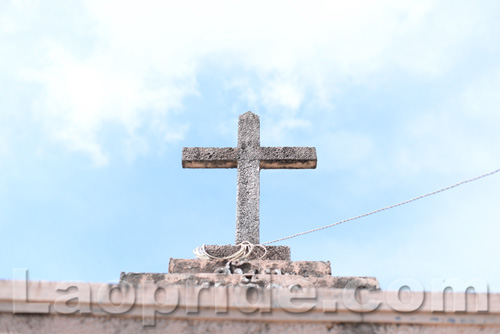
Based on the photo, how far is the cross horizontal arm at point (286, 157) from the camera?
6113mm

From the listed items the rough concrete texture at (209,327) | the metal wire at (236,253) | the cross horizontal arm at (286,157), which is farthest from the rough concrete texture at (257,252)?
the rough concrete texture at (209,327)

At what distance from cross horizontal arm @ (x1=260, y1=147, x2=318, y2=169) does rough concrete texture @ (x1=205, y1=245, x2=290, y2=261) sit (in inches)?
43.6

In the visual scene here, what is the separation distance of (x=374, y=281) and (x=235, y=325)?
1.97 metres

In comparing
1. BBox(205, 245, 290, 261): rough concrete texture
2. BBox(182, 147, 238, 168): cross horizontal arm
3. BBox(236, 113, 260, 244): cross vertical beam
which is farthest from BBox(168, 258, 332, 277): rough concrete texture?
BBox(182, 147, 238, 168): cross horizontal arm

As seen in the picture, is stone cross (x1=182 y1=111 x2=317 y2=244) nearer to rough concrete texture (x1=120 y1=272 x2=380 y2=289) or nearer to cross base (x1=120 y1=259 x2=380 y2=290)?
cross base (x1=120 y1=259 x2=380 y2=290)

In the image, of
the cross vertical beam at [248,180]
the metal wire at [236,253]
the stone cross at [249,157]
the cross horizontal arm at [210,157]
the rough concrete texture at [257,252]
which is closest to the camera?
the metal wire at [236,253]

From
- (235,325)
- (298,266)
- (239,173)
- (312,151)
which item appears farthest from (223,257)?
(235,325)

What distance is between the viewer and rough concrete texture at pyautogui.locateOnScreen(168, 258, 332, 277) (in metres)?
4.69

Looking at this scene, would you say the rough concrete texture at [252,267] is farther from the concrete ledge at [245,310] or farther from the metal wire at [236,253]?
the concrete ledge at [245,310]

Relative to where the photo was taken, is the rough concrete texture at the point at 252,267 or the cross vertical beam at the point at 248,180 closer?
the rough concrete texture at the point at 252,267

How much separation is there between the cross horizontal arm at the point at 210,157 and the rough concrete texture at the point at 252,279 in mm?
1931

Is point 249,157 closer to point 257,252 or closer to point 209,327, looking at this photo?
→ point 257,252

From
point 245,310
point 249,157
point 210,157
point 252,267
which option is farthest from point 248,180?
point 245,310

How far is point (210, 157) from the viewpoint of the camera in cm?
611
